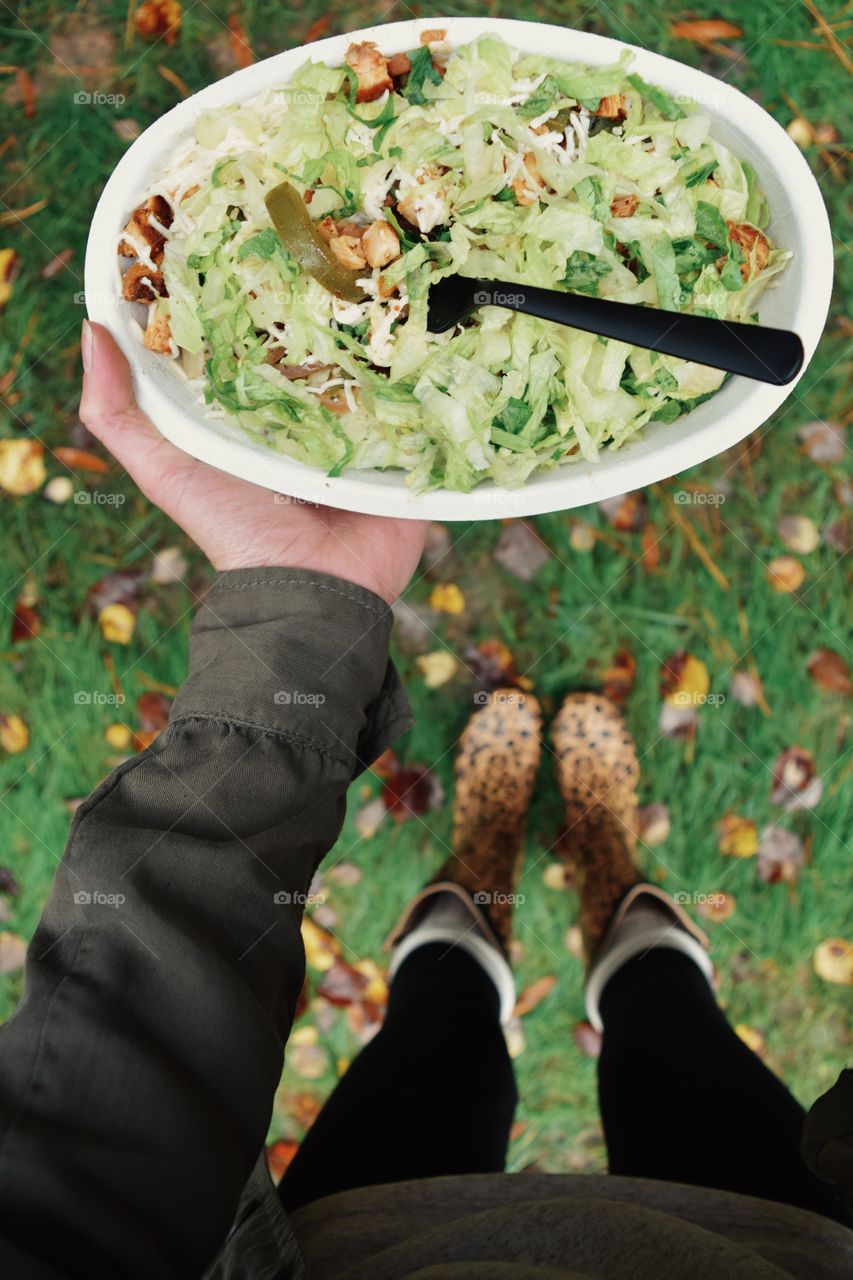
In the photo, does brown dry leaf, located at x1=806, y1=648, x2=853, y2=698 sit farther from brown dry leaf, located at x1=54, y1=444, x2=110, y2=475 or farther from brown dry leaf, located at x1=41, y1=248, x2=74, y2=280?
brown dry leaf, located at x1=41, y1=248, x2=74, y2=280

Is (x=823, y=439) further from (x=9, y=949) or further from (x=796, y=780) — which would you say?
(x=9, y=949)

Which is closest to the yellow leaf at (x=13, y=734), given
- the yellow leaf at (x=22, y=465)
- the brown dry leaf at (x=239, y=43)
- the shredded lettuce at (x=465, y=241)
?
the yellow leaf at (x=22, y=465)

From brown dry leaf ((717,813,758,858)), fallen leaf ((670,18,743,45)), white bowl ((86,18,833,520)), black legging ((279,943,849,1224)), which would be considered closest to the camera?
white bowl ((86,18,833,520))

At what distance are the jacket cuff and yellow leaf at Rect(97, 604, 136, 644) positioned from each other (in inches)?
32.9

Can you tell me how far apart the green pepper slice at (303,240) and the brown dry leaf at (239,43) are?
4.41ft

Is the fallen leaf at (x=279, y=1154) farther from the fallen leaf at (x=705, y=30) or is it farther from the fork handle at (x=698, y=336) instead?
the fallen leaf at (x=705, y=30)

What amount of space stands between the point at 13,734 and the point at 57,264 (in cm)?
131

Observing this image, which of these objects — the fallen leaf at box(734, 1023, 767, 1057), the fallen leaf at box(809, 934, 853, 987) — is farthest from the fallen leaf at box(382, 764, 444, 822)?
the fallen leaf at box(809, 934, 853, 987)

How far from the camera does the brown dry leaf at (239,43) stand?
2500 millimetres

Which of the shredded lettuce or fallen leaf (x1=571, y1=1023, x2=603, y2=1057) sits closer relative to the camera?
the shredded lettuce

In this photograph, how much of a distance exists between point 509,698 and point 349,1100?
111cm

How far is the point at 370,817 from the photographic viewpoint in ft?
8.52

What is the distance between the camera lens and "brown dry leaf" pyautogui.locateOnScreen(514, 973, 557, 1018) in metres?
2.60

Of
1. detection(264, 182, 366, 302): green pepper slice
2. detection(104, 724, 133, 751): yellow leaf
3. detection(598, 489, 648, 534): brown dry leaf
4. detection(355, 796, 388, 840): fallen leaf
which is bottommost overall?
detection(355, 796, 388, 840): fallen leaf
